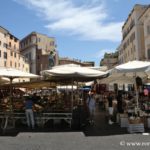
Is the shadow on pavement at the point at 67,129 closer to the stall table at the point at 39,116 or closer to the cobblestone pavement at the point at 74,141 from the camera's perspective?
the cobblestone pavement at the point at 74,141

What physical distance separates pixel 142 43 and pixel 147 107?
42.7 m

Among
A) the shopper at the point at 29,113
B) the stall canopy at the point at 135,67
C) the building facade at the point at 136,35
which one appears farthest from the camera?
the building facade at the point at 136,35

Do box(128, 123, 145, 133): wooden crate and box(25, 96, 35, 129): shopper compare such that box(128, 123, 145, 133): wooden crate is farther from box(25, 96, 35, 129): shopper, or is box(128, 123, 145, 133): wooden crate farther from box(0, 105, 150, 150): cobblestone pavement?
box(25, 96, 35, 129): shopper

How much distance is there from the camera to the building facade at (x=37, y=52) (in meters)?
108

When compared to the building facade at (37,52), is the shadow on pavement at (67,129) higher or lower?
lower

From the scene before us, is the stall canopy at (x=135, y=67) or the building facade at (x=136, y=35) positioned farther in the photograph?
the building facade at (x=136, y=35)

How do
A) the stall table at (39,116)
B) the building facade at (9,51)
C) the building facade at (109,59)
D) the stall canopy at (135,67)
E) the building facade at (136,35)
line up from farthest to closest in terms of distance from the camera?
the building facade at (109,59) < the building facade at (9,51) < the building facade at (136,35) < the stall table at (39,116) < the stall canopy at (135,67)

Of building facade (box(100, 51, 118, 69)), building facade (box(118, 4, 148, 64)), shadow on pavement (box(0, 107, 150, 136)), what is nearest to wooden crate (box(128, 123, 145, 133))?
shadow on pavement (box(0, 107, 150, 136))

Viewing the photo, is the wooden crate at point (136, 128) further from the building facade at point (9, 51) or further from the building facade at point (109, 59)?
the building facade at point (109, 59)

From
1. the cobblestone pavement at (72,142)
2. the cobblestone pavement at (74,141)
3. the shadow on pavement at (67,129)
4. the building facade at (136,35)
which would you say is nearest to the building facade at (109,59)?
the building facade at (136,35)

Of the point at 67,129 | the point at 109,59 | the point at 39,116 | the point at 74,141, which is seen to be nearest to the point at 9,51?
the point at 109,59

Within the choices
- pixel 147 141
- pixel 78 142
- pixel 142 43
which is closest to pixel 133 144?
pixel 147 141

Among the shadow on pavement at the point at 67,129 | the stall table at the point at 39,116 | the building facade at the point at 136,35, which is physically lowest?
the shadow on pavement at the point at 67,129

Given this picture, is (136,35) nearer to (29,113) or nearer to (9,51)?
(9,51)
